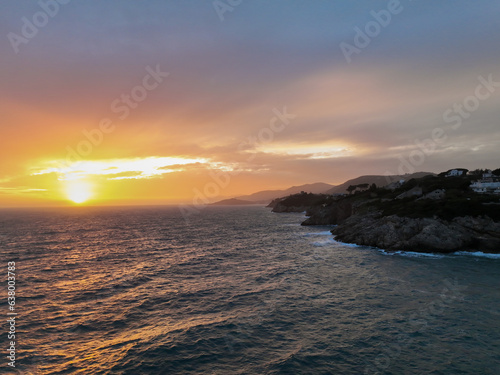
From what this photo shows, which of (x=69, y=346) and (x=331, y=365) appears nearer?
(x=331, y=365)

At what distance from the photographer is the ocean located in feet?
67.1

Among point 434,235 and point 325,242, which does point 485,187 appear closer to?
point 434,235

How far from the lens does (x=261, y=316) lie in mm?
28719

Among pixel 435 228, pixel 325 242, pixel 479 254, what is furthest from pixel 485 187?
pixel 325 242

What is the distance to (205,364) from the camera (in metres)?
20.4

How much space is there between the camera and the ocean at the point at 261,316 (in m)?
20.5

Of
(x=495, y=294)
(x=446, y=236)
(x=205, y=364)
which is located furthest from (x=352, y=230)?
(x=205, y=364)

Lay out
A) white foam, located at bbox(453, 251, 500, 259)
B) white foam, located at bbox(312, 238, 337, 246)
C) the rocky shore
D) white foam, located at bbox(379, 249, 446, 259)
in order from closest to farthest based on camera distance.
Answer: white foam, located at bbox(453, 251, 500, 259) < white foam, located at bbox(379, 249, 446, 259) < the rocky shore < white foam, located at bbox(312, 238, 337, 246)

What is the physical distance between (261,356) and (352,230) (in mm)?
67923

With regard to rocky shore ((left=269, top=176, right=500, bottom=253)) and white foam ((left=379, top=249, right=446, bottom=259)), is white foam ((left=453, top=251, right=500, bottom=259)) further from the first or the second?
white foam ((left=379, top=249, right=446, bottom=259))

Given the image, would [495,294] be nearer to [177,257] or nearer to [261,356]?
[261,356]

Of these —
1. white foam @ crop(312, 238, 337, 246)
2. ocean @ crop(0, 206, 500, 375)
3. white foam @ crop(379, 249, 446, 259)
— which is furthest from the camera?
white foam @ crop(312, 238, 337, 246)

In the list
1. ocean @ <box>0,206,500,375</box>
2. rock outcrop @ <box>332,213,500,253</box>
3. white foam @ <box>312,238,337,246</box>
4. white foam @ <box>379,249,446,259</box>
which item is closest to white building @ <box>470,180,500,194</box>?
rock outcrop @ <box>332,213,500,253</box>

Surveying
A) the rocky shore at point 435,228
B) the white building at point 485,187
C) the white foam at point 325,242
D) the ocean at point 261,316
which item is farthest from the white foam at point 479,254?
the white building at point 485,187
